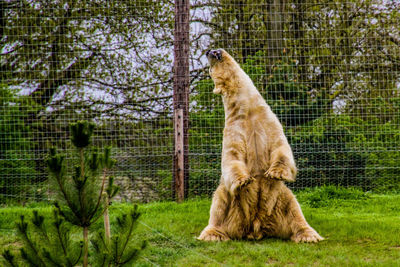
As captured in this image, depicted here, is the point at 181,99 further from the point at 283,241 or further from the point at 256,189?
the point at 283,241

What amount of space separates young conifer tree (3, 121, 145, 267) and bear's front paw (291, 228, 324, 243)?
2328 mm

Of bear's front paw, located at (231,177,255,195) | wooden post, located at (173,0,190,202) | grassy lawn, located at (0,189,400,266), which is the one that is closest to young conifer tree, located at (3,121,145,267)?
grassy lawn, located at (0,189,400,266)

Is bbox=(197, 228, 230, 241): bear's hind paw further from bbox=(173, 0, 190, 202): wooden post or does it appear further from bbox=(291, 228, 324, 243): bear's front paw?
bbox=(173, 0, 190, 202): wooden post

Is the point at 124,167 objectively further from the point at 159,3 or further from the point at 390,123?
Answer: the point at 390,123

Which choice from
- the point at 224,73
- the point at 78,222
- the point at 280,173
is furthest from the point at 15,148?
the point at 78,222

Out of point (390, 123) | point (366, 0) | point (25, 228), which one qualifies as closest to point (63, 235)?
point (25, 228)

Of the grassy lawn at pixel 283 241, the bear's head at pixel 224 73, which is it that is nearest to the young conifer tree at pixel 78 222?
the grassy lawn at pixel 283 241

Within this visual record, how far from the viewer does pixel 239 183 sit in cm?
411

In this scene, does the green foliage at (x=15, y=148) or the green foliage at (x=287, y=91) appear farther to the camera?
the green foliage at (x=287, y=91)

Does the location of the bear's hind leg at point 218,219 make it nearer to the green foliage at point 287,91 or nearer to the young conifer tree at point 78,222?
the young conifer tree at point 78,222

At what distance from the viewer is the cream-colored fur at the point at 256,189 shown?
4.28m

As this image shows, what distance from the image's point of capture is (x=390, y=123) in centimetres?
771

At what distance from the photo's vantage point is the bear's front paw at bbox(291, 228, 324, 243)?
416 cm

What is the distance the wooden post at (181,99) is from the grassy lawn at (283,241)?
2.66ft
